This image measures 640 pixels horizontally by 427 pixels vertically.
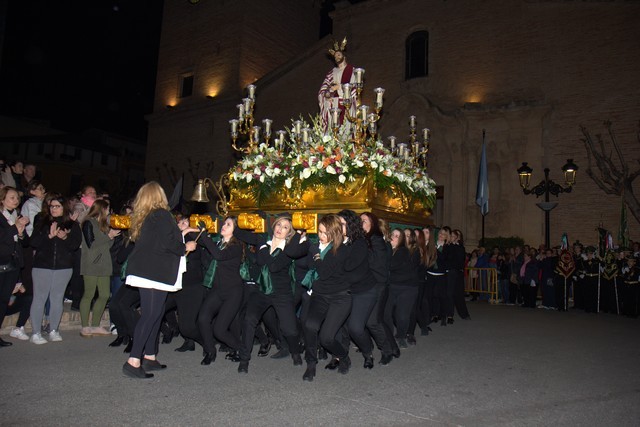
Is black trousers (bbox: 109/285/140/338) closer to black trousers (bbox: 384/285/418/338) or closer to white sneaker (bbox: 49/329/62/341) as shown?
white sneaker (bbox: 49/329/62/341)

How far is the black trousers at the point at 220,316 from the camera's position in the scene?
613 cm

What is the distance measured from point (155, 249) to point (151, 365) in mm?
1464

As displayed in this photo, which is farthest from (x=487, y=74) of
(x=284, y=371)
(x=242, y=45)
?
(x=284, y=371)

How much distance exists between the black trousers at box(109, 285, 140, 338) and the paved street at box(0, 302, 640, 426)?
1.27 ft

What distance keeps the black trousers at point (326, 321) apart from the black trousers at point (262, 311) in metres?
0.33

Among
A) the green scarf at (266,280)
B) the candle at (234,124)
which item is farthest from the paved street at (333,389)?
the candle at (234,124)

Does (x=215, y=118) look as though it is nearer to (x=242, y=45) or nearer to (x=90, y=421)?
(x=242, y=45)

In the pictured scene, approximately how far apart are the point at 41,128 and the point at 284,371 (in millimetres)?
63264

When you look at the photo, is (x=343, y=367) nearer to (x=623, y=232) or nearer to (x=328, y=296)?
(x=328, y=296)

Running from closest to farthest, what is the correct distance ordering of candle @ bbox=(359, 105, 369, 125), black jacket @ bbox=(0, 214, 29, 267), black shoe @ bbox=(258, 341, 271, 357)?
1. black jacket @ bbox=(0, 214, 29, 267)
2. black shoe @ bbox=(258, 341, 271, 357)
3. candle @ bbox=(359, 105, 369, 125)

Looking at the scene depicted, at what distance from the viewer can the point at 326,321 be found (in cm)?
570

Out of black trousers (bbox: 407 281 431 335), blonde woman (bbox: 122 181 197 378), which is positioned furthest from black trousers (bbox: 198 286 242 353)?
black trousers (bbox: 407 281 431 335)

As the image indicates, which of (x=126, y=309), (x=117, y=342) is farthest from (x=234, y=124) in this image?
(x=117, y=342)

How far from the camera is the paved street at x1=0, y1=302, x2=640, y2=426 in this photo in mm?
4211
